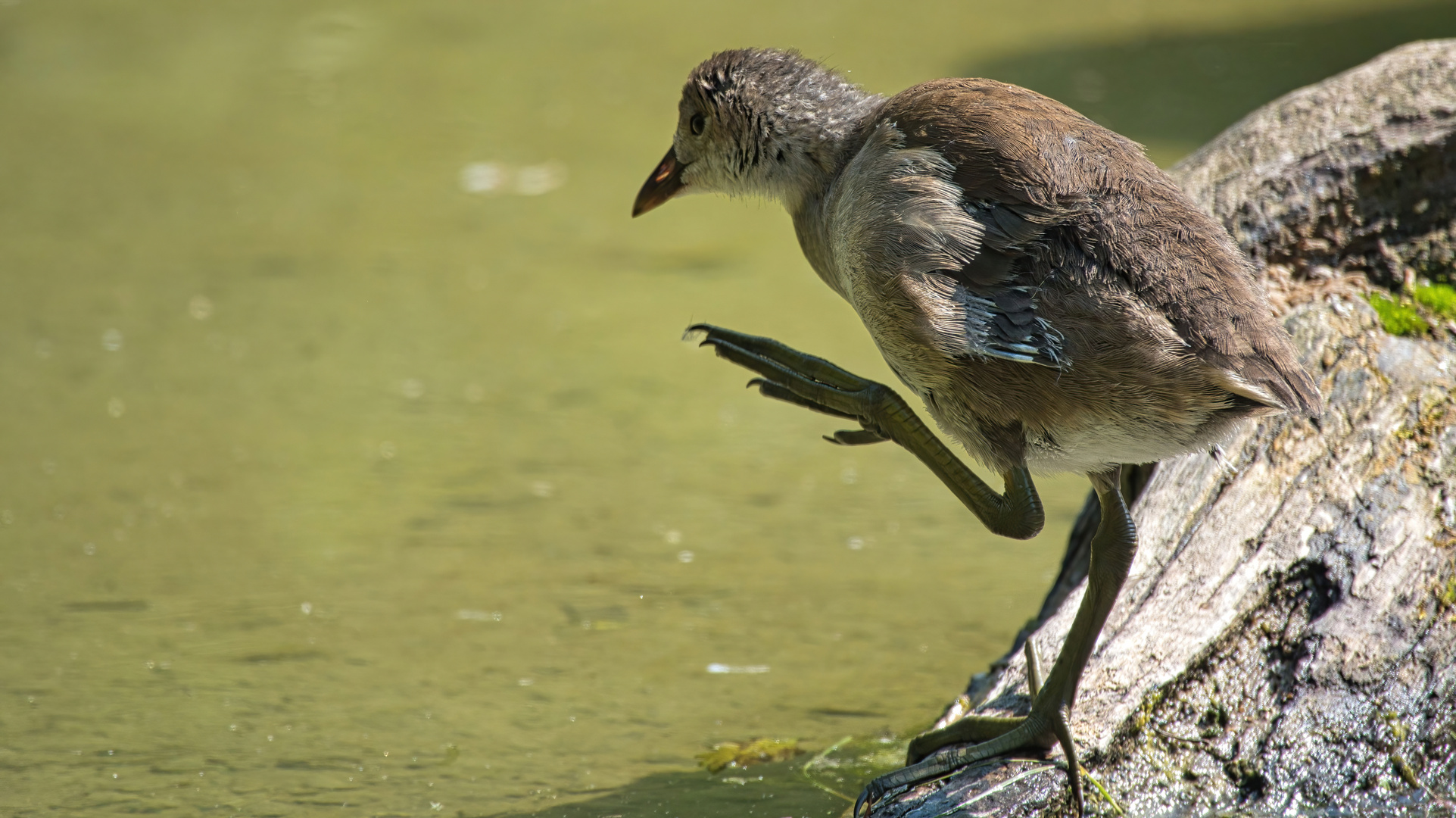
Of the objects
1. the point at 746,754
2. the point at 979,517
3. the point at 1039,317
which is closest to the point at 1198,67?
the point at 979,517

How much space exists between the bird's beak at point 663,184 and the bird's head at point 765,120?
8 centimetres

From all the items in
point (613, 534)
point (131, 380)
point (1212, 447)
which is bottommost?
point (131, 380)

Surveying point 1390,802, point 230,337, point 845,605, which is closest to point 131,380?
point 230,337

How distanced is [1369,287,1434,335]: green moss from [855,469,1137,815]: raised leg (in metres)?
1.11

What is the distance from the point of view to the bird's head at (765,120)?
3406 millimetres

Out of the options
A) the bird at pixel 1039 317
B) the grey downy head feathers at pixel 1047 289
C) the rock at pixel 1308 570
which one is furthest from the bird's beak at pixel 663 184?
the rock at pixel 1308 570

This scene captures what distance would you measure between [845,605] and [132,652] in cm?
221

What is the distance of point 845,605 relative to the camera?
15.1 ft

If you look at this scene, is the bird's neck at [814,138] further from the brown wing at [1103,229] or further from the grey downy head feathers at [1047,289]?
the brown wing at [1103,229]

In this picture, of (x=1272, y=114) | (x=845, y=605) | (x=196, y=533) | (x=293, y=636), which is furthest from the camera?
(x=196, y=533)

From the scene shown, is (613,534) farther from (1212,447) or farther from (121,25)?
(121,25)

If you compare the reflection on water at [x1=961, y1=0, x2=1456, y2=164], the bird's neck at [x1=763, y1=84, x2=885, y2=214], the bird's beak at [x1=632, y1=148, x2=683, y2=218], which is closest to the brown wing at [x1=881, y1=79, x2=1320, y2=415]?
the bird's neck at [x1=763, y1=84, x2=885, y2=214]

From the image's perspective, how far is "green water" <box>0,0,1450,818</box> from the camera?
379 centimetres

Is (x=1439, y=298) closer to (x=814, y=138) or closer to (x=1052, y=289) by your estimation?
(x=1052, y=289)
